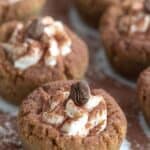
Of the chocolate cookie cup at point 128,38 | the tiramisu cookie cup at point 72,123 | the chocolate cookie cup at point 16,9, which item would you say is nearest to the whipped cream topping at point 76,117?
the tiramisu cookie cup at point 72,123

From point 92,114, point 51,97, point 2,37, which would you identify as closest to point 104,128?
point 92,114

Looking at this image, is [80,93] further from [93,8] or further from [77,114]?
[93,8]

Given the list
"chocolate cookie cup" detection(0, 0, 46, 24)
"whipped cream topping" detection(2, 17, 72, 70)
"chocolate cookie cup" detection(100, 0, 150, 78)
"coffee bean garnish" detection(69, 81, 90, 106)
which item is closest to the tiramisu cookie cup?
"coffee bean garnish" detection(69, 81, 90, 106)

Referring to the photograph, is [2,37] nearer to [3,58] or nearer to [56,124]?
[3,58]

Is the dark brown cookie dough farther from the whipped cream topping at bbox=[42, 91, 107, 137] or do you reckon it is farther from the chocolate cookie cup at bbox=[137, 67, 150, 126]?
the chocolate cookie cup at bbox=[137, 67, 150, 126]

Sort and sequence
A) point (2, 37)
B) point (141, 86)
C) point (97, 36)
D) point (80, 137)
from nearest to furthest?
point (80, 137)
point (141, 86)
point (2, 37)
point (97, 36)

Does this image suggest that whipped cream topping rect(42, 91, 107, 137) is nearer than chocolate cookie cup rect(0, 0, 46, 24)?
Yes
